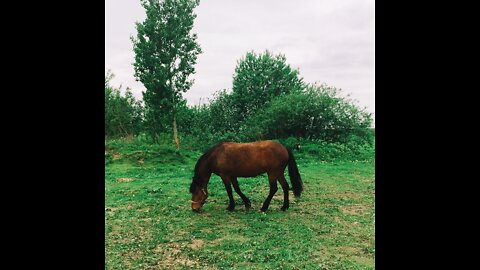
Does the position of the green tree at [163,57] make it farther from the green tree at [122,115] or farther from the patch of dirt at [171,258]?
the patch of dirt at [171,258]

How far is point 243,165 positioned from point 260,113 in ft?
45.0

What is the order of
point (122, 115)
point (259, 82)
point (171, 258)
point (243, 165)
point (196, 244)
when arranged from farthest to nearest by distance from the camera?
point (259, 82), point (122, 115), point (243, 165), point (196, 244), point (171, 258)

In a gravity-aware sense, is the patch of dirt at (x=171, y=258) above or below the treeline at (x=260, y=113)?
below

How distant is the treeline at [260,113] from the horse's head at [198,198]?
12.5 meters

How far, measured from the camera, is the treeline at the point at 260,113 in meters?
18.7

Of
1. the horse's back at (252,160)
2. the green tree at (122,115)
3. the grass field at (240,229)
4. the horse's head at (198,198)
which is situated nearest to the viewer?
the grass field at (240,229)

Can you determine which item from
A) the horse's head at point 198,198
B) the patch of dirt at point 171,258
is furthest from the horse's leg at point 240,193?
the patch of dirt at point 171,258

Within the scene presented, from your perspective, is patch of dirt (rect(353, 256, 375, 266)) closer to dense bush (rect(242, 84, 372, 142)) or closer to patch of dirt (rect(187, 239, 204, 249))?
patch of dirt (rect(187, 239, 204, 249))

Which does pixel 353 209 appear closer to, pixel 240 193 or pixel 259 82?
pixel 240 193

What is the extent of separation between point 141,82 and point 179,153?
6.03 meters

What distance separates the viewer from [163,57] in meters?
19.8

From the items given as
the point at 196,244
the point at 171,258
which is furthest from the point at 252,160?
the point at 171,258
